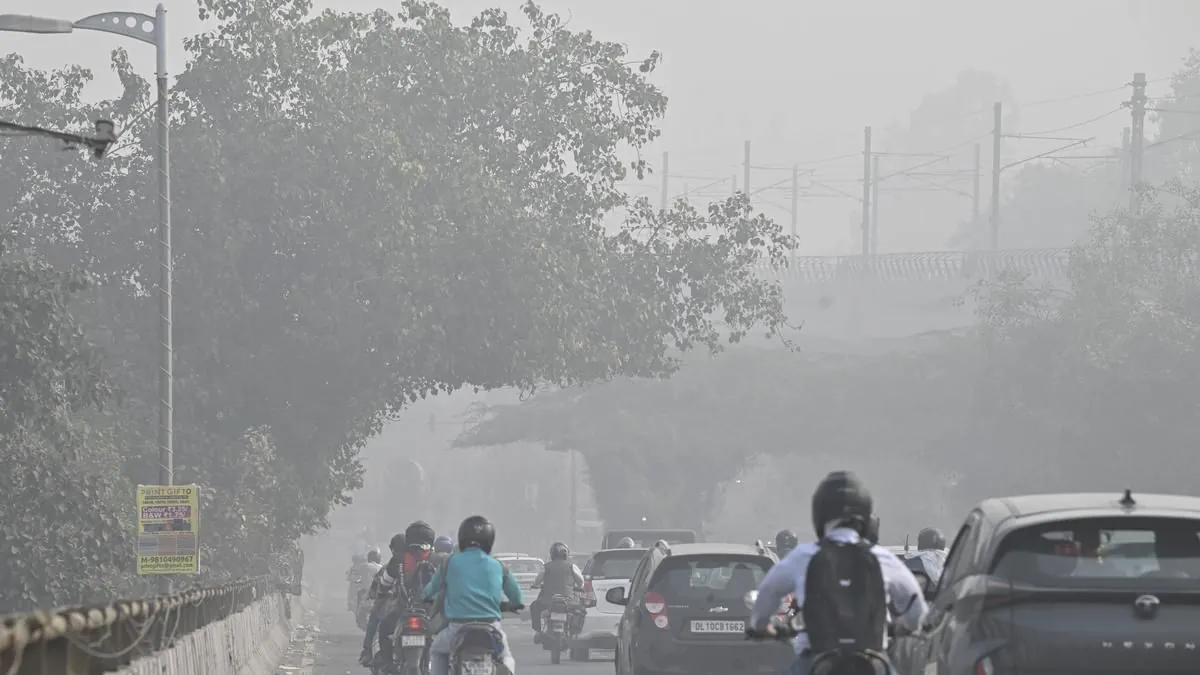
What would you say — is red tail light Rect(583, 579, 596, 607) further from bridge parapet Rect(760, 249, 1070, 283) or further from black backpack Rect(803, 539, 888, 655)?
bridge parapet Rect(760, 249, 1070, 283)

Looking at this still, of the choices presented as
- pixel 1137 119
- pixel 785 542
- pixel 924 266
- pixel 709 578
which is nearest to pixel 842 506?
pixel 709 578

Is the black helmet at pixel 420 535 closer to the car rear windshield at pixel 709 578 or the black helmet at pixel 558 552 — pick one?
the car rear windshield at pixel 709 578

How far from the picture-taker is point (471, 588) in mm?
15789

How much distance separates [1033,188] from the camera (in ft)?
475

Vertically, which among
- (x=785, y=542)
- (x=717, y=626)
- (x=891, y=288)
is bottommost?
(x=785, y=542)

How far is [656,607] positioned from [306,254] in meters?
25.7

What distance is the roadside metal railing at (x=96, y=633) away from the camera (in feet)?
25.4

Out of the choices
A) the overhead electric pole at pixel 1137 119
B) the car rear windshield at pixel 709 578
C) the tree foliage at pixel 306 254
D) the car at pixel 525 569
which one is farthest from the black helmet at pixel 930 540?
the overhead electric pole at pixel 1137 119

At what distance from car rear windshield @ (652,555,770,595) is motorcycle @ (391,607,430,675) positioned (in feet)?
7.26

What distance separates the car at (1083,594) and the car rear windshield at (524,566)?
42665 millimetres

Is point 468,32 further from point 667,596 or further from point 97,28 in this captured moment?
point 667,596

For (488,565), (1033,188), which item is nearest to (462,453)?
(1033,188)

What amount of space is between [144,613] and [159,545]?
16016 mm

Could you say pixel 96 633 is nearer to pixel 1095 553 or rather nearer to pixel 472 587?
pixel 472 587
